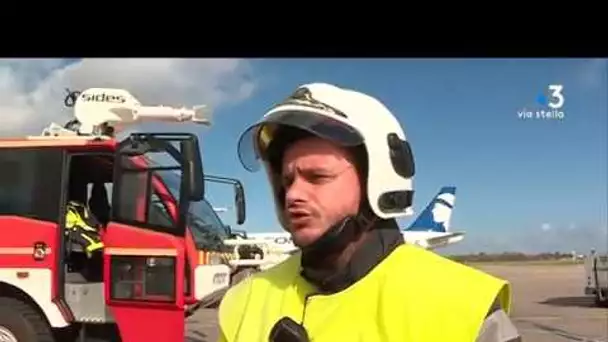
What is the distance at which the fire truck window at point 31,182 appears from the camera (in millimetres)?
4086

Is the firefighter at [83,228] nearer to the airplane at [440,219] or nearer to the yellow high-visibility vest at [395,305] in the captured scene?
the airplane at [440,219]

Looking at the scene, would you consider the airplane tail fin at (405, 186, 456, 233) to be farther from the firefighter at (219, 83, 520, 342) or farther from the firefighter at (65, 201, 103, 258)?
the firefighter at (219, 83, 520, 342)

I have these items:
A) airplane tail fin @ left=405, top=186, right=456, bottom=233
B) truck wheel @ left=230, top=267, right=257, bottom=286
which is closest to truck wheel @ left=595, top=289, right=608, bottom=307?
airplane tail fin @ left=405, top=186, right=456, bottom=233

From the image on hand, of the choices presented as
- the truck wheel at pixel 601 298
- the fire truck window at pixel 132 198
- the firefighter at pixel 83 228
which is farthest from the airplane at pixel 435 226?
the truck wheel at pixel 601 298

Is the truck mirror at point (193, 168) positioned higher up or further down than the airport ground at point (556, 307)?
higher up

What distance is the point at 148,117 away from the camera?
14.7ft

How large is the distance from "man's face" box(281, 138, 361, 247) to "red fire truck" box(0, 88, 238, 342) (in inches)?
117

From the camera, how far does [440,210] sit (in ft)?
13.5

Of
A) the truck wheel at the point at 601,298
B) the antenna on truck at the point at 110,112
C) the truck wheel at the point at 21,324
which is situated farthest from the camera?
the truck wheel at the point at 601,298

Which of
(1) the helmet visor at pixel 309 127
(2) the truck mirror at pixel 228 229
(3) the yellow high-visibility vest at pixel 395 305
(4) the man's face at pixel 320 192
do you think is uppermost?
(1) the helmet visor at pixel 309 127

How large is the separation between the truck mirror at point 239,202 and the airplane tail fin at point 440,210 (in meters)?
0.83

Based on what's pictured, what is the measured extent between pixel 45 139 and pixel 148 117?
55 cm

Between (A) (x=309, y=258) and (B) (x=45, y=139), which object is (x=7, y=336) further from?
(A) (x=309, y=258)

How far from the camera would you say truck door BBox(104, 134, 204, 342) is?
3.84m
